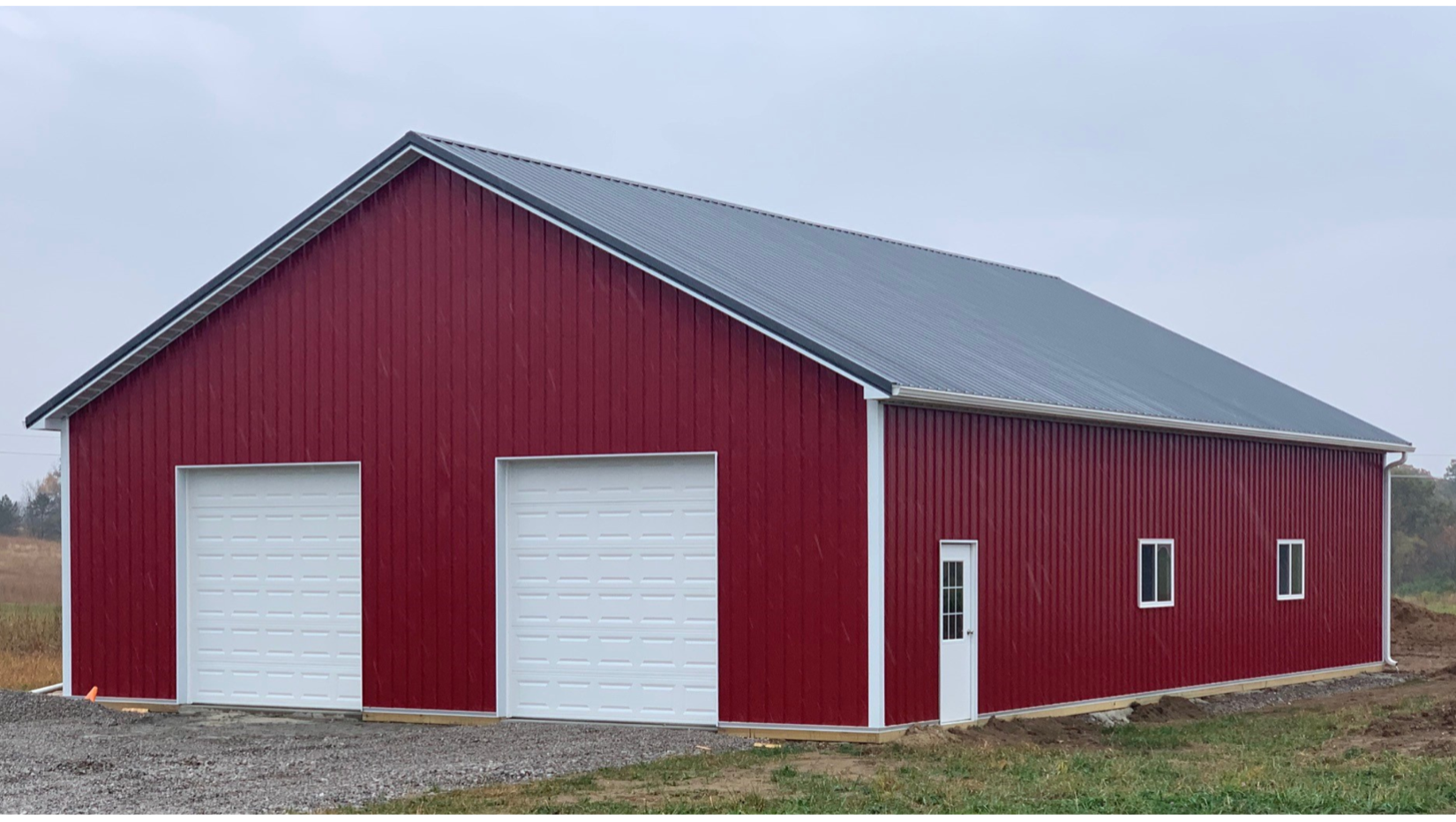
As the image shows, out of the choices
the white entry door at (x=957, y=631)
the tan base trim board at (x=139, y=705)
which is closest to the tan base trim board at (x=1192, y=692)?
the white entry door at (x=957, y=631)

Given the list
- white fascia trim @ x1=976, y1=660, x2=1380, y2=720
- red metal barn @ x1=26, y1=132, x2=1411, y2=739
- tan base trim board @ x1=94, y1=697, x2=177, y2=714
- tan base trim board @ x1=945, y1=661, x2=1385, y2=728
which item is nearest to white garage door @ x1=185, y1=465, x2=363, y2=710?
red metal barn @ x1=26, y1=132, x2=1411, y2=739

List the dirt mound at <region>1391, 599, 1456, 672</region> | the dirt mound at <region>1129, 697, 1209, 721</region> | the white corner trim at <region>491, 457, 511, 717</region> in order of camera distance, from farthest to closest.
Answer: the dirt mound at <region>1391, 599, 1456, 672</region>, the dirt mound at <region>1129, 697, 1209, 721</region>, the white corner trim at <region>491, 457, 511, 717</region>

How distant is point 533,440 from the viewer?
64.0 feet

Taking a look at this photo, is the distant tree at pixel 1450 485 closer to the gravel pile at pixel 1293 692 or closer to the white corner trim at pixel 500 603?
the gravel pile at pixel 1293 692

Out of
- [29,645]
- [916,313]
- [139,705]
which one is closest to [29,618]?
[29,645]

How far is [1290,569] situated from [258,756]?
15.0 m

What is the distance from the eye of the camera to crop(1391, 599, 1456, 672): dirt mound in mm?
30453

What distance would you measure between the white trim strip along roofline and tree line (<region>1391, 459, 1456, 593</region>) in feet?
145

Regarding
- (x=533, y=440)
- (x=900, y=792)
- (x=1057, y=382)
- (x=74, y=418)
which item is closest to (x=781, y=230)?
(x=1057, y=382)

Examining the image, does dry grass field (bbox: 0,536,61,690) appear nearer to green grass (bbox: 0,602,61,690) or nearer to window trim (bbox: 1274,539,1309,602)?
green grass (bbox: 0,602,61,690)

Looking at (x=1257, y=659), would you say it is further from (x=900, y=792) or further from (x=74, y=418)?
(x=74, y=418)

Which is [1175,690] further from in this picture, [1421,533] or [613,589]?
[1421,533]

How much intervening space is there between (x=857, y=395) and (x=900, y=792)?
468 cm

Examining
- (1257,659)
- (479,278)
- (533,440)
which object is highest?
(479,278)
